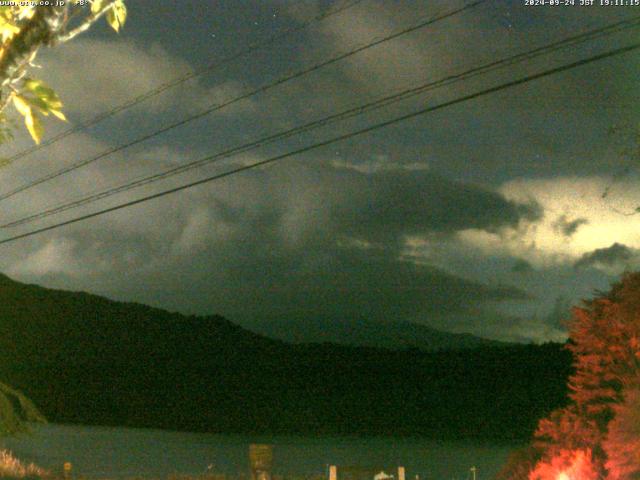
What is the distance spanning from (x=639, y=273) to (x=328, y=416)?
9797cm

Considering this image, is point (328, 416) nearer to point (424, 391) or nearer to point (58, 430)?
point (424, 391)

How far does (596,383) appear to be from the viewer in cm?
1395

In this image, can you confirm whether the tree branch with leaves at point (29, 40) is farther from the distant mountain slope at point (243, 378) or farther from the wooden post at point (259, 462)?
the distant mountain slope at point (243, 378)

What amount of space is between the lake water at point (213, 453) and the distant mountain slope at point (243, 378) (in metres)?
16.8

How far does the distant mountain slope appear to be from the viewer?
312 ft

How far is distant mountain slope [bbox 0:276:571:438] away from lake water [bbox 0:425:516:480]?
16773mm

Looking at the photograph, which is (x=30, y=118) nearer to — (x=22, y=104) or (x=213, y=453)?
(x=22, y=104)

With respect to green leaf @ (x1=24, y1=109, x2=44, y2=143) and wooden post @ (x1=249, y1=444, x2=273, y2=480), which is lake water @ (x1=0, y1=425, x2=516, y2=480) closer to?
wooden post @ (x1=249, y1=444, x2=273, y2=480)

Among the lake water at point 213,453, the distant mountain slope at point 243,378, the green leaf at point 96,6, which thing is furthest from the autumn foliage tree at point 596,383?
the distant mountain slope at point 243,378

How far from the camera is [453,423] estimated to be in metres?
112

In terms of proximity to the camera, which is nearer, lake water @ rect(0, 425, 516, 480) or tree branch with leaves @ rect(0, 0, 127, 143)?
tree branch with leaves @ rect(0, 0, 127, 143)

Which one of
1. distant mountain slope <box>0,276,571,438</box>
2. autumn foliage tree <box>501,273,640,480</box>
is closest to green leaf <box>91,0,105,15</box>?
autumn foliage tree <box>501,273,640,480</box>

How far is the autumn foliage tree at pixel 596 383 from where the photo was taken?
43.8 ft

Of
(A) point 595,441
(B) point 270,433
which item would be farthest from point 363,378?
(A) point 595,441
